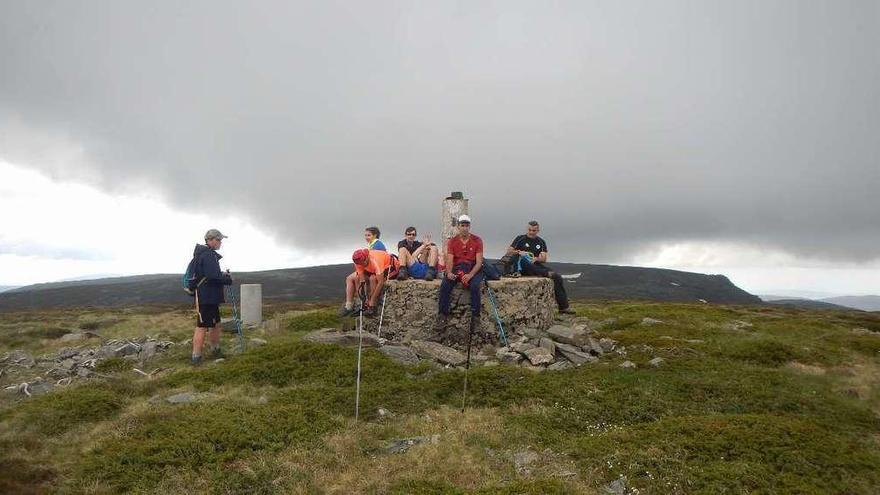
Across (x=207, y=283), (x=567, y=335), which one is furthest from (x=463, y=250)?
(x=207, y=283)

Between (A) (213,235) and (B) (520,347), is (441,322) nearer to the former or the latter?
(B) (520,347)

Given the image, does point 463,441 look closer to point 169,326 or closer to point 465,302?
point 465,302

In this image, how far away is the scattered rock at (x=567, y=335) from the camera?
44.3 feet

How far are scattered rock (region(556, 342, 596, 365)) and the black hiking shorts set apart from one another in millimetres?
9032

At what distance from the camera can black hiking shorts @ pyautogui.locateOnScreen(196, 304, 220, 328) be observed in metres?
12.5

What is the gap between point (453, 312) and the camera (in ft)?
A: 44.6

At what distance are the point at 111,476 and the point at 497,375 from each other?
23.0 feet

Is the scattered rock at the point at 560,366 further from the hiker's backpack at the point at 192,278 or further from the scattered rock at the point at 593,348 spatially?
the hiker's backpack at the point at 192,278

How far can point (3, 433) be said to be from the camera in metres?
8.21

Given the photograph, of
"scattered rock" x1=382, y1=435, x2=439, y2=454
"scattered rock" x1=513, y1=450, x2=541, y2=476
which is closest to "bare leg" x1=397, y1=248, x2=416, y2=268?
"scattered rock" x1=382, y1=435, x2=439, y2=454

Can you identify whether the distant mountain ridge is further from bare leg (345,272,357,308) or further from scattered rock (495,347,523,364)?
scattered rock (495,347,523,364)

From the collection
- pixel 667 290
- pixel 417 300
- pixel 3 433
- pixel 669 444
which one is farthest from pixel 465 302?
pixel 667 290

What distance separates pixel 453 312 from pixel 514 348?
1.93 meters

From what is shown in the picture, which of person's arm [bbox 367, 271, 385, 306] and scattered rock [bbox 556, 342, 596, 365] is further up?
person's arm [bbox 367, 271, 385, 306]
